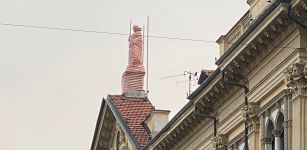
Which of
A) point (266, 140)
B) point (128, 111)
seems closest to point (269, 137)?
point (266, 140)

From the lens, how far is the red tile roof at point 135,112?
71.9 meters

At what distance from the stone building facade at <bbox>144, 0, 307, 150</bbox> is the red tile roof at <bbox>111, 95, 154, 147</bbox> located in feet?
43.8

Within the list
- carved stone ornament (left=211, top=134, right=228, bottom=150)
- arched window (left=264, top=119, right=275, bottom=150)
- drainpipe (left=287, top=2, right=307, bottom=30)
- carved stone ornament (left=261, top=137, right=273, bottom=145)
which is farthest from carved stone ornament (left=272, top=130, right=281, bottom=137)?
carved stone ornament (left=211, top=134, right=228, bottom=150)

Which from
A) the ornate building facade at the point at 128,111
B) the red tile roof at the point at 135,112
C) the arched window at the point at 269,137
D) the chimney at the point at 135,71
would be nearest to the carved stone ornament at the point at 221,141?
the arched window at the point at 269,137

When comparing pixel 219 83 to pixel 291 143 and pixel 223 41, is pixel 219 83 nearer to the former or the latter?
pixel 223 41

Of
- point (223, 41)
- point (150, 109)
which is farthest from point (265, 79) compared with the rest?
point (150, 109)

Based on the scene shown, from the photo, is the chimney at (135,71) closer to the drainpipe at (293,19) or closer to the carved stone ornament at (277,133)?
the carved stone ornament at (277,133)

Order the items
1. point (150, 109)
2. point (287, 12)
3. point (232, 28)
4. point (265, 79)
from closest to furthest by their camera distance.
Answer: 1. point (287, 12)
2. point (265, 79)
3. point (232, 28)
4. point (150, 109)

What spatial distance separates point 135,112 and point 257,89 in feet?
85.0

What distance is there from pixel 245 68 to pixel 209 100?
15.2 feet

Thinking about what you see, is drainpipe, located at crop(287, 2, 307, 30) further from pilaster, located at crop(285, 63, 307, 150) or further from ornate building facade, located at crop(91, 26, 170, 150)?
ornate building facade, located at crop(91, 26, 170, 150)

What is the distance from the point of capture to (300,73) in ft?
150

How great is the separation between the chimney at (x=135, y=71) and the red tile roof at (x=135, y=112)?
623mm

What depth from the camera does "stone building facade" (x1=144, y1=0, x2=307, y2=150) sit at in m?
45.8
